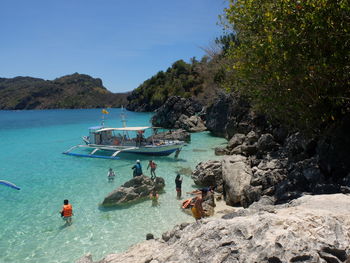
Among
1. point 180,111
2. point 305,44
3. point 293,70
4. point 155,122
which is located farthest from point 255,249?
point 155,122

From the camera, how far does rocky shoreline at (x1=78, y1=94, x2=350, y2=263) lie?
400 centimetres

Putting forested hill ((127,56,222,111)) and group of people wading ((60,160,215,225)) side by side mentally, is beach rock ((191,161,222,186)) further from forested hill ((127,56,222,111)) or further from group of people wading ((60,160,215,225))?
forested hill ((127,56,222,111))

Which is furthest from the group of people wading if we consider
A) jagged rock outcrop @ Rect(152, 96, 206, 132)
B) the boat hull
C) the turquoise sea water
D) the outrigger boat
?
jagged rock outcrop @ Rect(152, 96, 206, 132)

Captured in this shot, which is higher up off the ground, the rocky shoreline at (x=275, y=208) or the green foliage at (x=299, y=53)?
the green foliage at (x=299, y=53)

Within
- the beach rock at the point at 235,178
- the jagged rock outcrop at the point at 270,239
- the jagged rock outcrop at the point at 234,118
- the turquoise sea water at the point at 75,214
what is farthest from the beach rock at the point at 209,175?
the jagged rock outcrop at the point at 270,239

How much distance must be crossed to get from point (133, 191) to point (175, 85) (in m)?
65.2

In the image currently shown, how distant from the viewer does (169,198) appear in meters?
13.4

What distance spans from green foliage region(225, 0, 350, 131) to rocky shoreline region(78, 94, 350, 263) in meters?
1.29

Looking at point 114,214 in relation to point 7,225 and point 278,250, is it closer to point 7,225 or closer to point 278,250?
point 7,225

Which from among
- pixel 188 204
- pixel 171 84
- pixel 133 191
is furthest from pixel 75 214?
pixel 171 84

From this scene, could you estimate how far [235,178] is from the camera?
12.5 metres

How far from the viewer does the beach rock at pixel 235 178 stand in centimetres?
1183

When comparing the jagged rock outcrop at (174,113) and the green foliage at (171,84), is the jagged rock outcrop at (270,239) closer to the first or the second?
the jagged rock outcrop at (174,113)

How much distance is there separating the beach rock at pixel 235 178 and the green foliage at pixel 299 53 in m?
3.35
